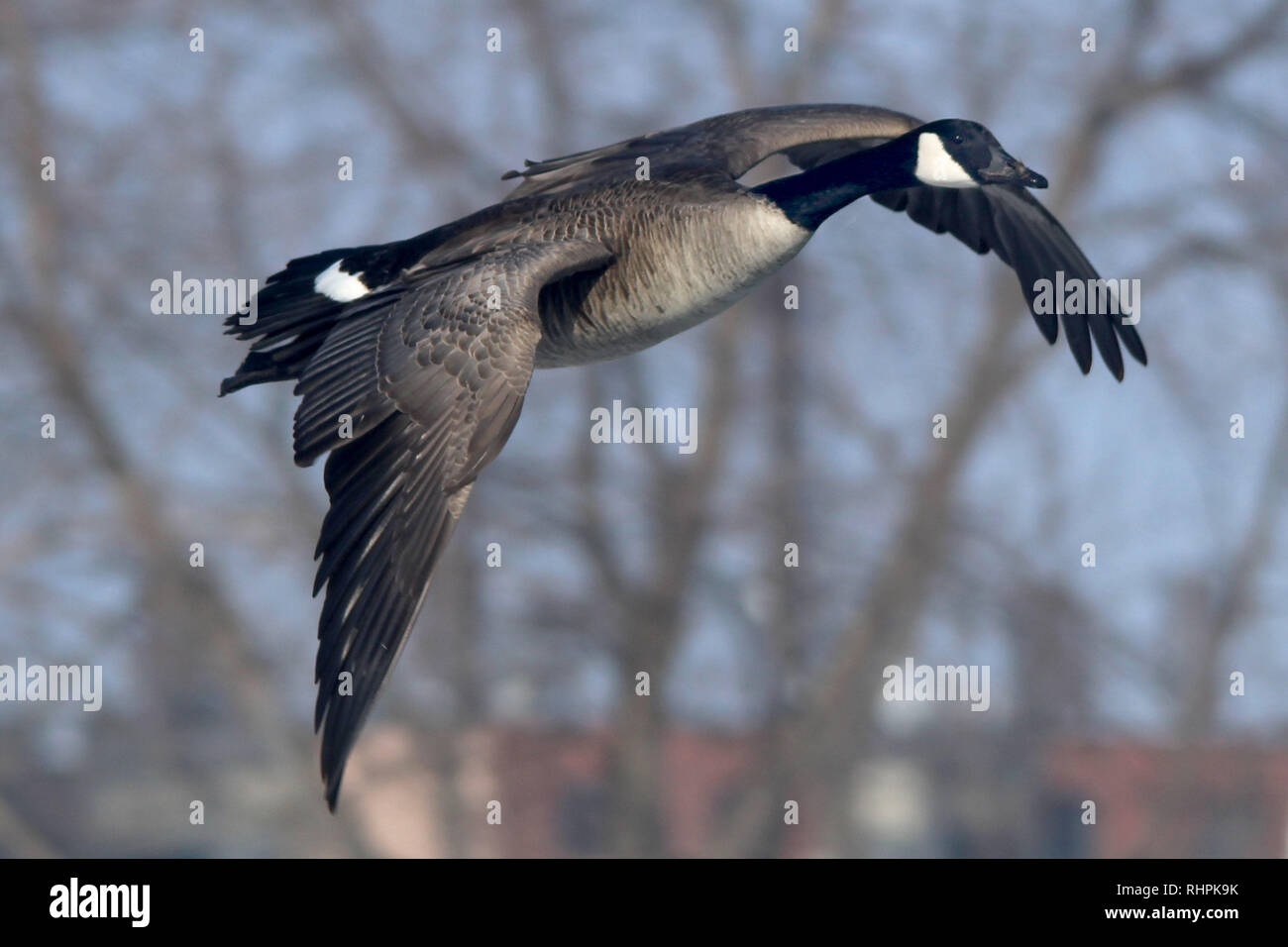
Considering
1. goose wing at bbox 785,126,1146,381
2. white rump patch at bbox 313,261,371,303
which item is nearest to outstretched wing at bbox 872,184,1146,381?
goose wing at bbox 785,126,1146,381

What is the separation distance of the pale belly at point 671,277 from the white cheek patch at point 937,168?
0.51 meters

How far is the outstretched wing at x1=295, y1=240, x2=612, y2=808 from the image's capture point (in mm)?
5090

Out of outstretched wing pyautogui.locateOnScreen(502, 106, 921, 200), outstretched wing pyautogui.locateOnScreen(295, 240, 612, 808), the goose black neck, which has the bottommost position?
outstretched wing pyautogui.locateOnScreen(295, 240, 612, 808)

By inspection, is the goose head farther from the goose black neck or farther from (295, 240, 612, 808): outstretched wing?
(295, 240, 612, 808): outstretched wing

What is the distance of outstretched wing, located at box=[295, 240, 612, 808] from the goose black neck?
688mm

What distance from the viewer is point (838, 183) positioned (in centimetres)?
579

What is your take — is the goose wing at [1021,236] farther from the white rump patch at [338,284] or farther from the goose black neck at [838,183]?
the white rump patch at [338,284]

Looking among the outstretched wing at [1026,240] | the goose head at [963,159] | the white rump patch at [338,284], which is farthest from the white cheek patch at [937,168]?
the white rump patch at [338,284]

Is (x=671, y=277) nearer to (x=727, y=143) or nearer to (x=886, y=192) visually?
(x=727, y=143)

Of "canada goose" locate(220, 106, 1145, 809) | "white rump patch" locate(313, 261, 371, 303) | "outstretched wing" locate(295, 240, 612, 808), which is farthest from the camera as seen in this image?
"white rump patch" locate(313, 261, 371, 303)
